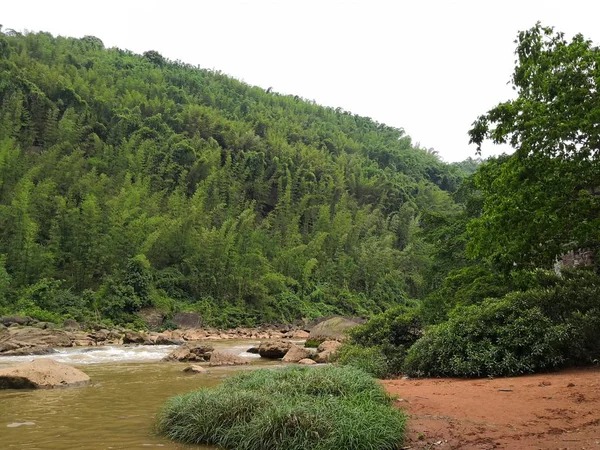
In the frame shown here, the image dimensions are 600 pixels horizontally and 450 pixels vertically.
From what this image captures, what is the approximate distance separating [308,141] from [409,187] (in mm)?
15750

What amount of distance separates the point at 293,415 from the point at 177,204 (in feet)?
123

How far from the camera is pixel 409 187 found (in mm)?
69938

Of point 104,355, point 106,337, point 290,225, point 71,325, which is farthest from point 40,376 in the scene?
point 290,225

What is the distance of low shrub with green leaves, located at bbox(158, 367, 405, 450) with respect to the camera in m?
5.45

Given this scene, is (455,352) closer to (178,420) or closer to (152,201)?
(178,420)

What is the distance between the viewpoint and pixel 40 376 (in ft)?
33.6

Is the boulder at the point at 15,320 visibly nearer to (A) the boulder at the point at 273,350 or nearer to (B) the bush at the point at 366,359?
(A) the boulder at the point at 273,350

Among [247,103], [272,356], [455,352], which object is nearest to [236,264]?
[272,356]

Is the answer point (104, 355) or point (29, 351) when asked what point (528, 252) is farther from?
point (29, 351)

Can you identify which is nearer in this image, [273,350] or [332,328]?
[273,350]

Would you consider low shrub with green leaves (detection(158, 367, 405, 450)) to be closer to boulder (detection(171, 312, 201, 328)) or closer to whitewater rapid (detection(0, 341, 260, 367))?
whitewater rapid (detection(0, 341, 260, 367))

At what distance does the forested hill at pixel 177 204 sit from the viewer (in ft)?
103

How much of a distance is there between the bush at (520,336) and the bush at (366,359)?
1.99 ft

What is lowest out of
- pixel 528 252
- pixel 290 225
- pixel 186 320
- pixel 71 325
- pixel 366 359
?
pixel 366 359
